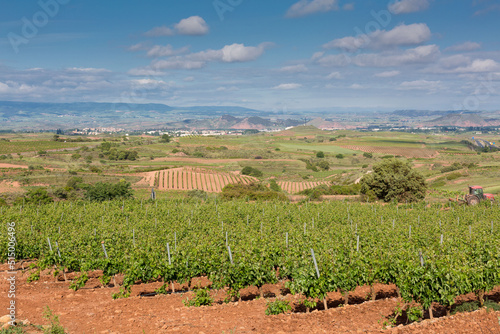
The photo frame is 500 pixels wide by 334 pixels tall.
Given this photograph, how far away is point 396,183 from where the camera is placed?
39.0 m

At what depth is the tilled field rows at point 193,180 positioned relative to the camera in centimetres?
5658

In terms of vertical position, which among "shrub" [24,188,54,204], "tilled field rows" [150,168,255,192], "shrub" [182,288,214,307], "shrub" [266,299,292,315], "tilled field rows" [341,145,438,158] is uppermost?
"shrub" [266,299,292,315]

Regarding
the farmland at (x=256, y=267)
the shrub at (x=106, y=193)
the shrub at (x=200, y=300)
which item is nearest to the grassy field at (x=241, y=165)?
the shrub at (x=106, y=193)

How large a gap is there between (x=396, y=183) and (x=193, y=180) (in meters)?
33.4

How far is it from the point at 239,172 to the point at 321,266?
205 feet

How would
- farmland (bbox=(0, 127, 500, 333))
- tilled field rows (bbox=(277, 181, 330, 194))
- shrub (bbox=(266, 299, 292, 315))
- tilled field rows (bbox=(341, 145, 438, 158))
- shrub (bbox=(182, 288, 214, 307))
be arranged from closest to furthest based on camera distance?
farmland (bbox=(0, 127, 500, 333))
shrub (bbox=(266, 299, 292, 315))
shrub (bbox=(182, 288, 214, 307))
tilled field rows (bbox=(277, 181, 330, 194))
tilled field rows (bbox=(341, 145, 438, 158))

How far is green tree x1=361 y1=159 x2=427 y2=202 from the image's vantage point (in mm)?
38625

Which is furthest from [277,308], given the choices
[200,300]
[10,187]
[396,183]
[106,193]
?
[10,187]

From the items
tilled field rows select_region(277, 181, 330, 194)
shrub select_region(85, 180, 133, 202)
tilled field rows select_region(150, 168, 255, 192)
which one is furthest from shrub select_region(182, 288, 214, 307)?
tilled field rows select_region(150, 168, 255, 192)

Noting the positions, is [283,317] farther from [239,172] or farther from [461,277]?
[239,172]

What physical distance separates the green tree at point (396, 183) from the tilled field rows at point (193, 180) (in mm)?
23239

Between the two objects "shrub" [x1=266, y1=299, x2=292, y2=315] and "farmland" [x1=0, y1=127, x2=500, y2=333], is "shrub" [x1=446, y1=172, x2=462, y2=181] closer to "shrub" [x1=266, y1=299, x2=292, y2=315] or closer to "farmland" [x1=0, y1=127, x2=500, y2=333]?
"farmland" [x1=0, y1=127, x2=500, y2=333]

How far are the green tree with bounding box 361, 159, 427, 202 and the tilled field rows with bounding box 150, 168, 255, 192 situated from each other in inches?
915

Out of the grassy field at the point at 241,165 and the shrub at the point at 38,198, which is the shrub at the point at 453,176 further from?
the shrub at the point at 38,198
